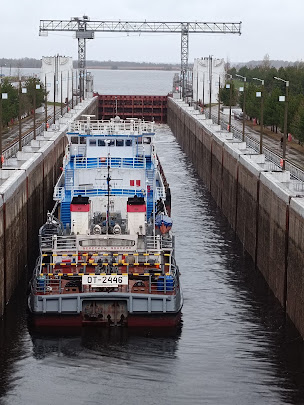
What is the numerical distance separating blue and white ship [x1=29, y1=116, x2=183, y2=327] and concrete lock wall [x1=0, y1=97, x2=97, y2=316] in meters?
1.31

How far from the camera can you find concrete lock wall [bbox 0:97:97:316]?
35334mm

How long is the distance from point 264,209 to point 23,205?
1013 centimetres

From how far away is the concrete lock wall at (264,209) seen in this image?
33.8 meters

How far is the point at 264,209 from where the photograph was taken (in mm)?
41719

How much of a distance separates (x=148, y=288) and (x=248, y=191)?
615 inches

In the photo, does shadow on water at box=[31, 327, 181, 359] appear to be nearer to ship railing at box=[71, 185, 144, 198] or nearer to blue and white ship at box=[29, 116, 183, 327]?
blue and white ship at box=[29, 116, 183, 327]

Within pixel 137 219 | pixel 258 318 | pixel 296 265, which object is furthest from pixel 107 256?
pixel 296 265

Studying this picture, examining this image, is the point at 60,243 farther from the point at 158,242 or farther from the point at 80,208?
the point at 158,242

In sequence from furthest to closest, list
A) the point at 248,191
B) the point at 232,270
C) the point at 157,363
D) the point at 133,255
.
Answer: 1. the point at 248,191
2. the point at 232,270
3. the point at 133,255
4. the point at 157,363

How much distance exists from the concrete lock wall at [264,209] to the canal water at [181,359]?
1093mm

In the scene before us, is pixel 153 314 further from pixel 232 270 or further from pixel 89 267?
pixel 232 270

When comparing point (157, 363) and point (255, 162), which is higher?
point (255, 162)

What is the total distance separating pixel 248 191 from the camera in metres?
47.8

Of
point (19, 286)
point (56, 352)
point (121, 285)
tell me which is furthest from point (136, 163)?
point (56, 352)
